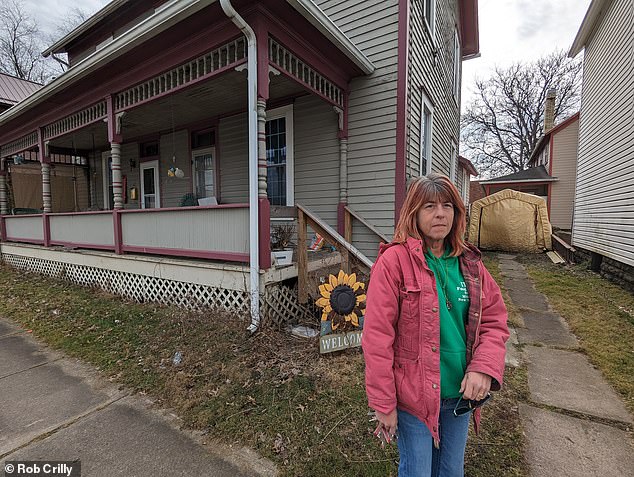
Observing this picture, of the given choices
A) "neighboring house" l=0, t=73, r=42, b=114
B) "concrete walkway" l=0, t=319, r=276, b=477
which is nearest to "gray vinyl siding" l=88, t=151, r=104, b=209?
"neighboring house" l=0, t=73, r=42, b=114

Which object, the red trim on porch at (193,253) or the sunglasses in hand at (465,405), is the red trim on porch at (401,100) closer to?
the red trim on porch at (193,253)

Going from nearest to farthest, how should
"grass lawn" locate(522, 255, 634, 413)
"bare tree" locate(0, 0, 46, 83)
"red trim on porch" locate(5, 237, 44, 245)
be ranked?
"grass lawn" locate(522, 255, 634, 413), "red trim on porch" locate(5, 237, 44, 245), "bare tree" locate(0, 0, 46, 83)

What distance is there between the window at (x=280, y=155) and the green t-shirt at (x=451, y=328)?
497cm

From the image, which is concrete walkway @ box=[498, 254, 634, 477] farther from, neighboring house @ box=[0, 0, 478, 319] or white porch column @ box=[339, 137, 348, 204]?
white porch column @ box=[339, 137, 348, 204]

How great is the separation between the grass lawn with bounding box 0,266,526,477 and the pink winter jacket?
977 mm

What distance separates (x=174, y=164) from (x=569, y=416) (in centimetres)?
825

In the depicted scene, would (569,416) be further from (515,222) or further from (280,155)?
(515,222)

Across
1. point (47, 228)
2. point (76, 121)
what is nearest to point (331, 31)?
point (76, 121)

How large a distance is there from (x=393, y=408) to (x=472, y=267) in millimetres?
678

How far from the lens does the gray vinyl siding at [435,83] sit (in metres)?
5.62

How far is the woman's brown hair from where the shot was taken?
4.51 feet

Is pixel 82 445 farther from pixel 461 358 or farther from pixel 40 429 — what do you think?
pixel 461 358

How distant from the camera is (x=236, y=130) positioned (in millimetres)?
6875

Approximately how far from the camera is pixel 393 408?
1259 millimetres
